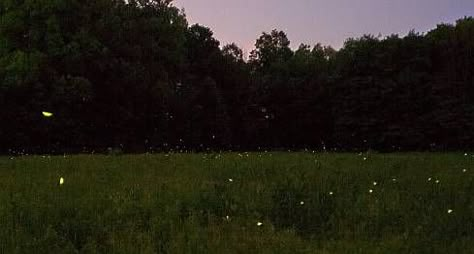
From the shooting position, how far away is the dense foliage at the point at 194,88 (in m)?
39.1

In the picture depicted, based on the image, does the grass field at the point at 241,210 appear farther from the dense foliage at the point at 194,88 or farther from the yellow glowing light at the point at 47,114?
the dense foliage at the point at 194,88

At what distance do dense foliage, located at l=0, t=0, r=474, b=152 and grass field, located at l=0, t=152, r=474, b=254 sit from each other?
2553 centimetres

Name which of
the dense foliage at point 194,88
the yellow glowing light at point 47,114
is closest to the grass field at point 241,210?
the yellow glowing light at point 47,114

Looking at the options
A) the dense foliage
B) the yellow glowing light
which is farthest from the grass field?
the dense foliage

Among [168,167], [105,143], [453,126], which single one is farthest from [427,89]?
[168,167]

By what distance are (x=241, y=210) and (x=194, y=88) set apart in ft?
134

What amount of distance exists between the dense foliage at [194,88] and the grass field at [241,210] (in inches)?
1005

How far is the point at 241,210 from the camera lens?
10.2 m

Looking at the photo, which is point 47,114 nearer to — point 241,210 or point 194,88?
point 194,88

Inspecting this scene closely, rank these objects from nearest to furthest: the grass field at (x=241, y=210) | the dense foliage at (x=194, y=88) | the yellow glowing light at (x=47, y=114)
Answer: the grass field at (x=241, y=210) < the yellow glowing light at (x=47, y=114) < the dense foliage at (x=194, y=88)

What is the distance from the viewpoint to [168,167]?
14523mm

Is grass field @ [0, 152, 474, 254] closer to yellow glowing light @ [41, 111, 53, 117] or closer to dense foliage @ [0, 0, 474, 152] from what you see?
yellow glowing light @ [41, 111, 53, 117]

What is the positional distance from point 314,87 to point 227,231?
45.7 m

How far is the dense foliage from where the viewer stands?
39.1 metres
